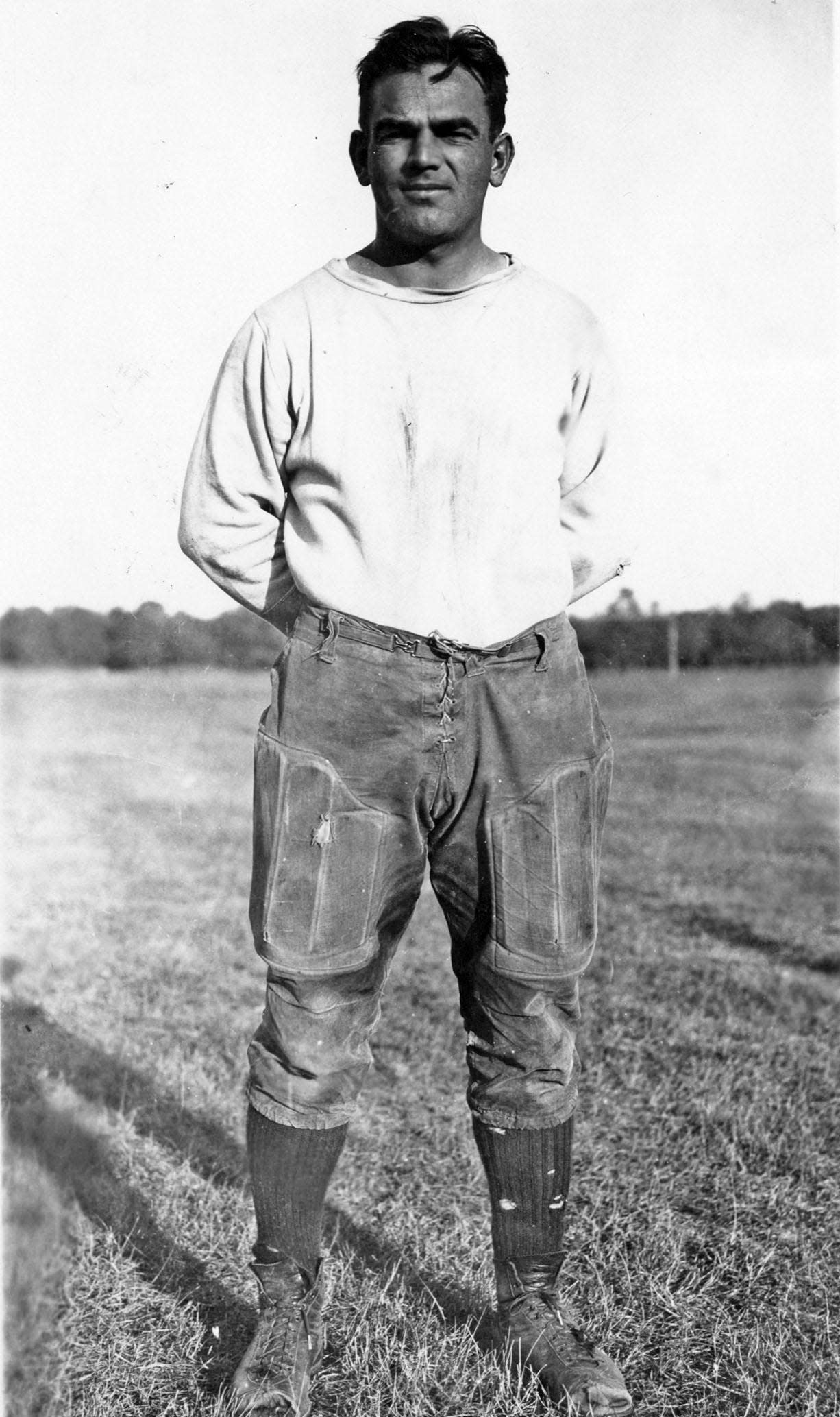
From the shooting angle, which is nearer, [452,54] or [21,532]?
[452,54]

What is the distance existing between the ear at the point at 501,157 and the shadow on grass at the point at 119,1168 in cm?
216

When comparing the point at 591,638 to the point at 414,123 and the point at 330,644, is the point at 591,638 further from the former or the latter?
the point at 414,123

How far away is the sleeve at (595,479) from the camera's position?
2.27 metres

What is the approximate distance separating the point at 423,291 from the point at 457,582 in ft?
1.67

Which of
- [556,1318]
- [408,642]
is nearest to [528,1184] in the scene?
[556,1318]

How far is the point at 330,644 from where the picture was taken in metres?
2.16

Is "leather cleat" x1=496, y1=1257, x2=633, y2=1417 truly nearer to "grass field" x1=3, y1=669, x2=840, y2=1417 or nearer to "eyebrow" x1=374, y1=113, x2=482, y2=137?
"grass field" x1=3, y1=669, x2=840, y2=1417

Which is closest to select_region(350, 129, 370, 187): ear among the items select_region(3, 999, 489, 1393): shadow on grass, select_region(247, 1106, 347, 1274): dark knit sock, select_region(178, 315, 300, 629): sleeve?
select_region(178, 315, 300, 629): sleeve

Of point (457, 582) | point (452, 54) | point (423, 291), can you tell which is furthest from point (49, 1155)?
point (452, 54)

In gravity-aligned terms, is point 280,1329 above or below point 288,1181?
below

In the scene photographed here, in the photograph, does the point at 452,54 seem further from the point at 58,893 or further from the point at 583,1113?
the point at 58,893

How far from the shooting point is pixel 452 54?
6.93ft

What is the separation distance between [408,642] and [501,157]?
884 mm

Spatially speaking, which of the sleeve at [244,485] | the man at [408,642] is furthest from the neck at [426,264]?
the sleeve at [244,485]
